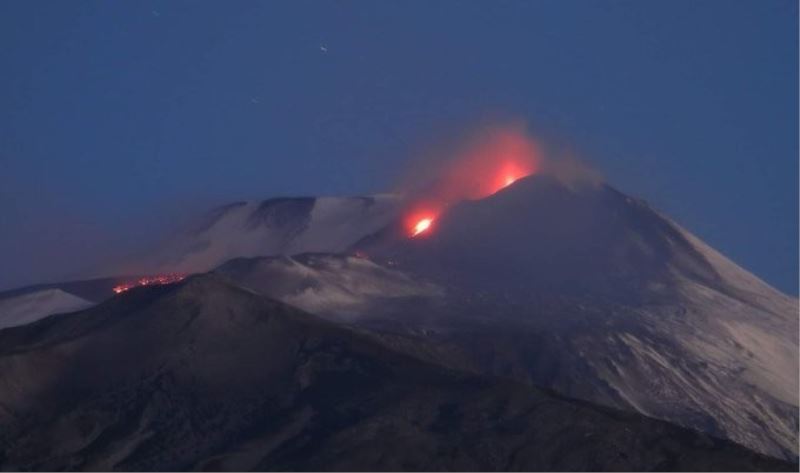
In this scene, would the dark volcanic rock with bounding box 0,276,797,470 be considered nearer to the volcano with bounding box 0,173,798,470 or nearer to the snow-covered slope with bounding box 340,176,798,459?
the volcano with bounding box 0,173,798,470

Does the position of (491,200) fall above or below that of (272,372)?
above

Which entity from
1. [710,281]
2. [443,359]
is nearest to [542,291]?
[710,281]

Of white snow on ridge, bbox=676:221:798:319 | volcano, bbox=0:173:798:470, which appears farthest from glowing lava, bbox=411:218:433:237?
white snow on ridge, bbox=676:221:798:319

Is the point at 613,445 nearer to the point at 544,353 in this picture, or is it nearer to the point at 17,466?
the point at 17,466

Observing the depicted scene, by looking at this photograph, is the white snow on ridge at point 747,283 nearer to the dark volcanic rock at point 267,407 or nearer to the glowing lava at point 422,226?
the glowing lava at point 422,226

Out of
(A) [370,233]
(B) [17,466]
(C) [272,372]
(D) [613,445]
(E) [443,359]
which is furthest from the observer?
(A) [370,233]

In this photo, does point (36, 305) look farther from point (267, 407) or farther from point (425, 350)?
point (267, 407)
